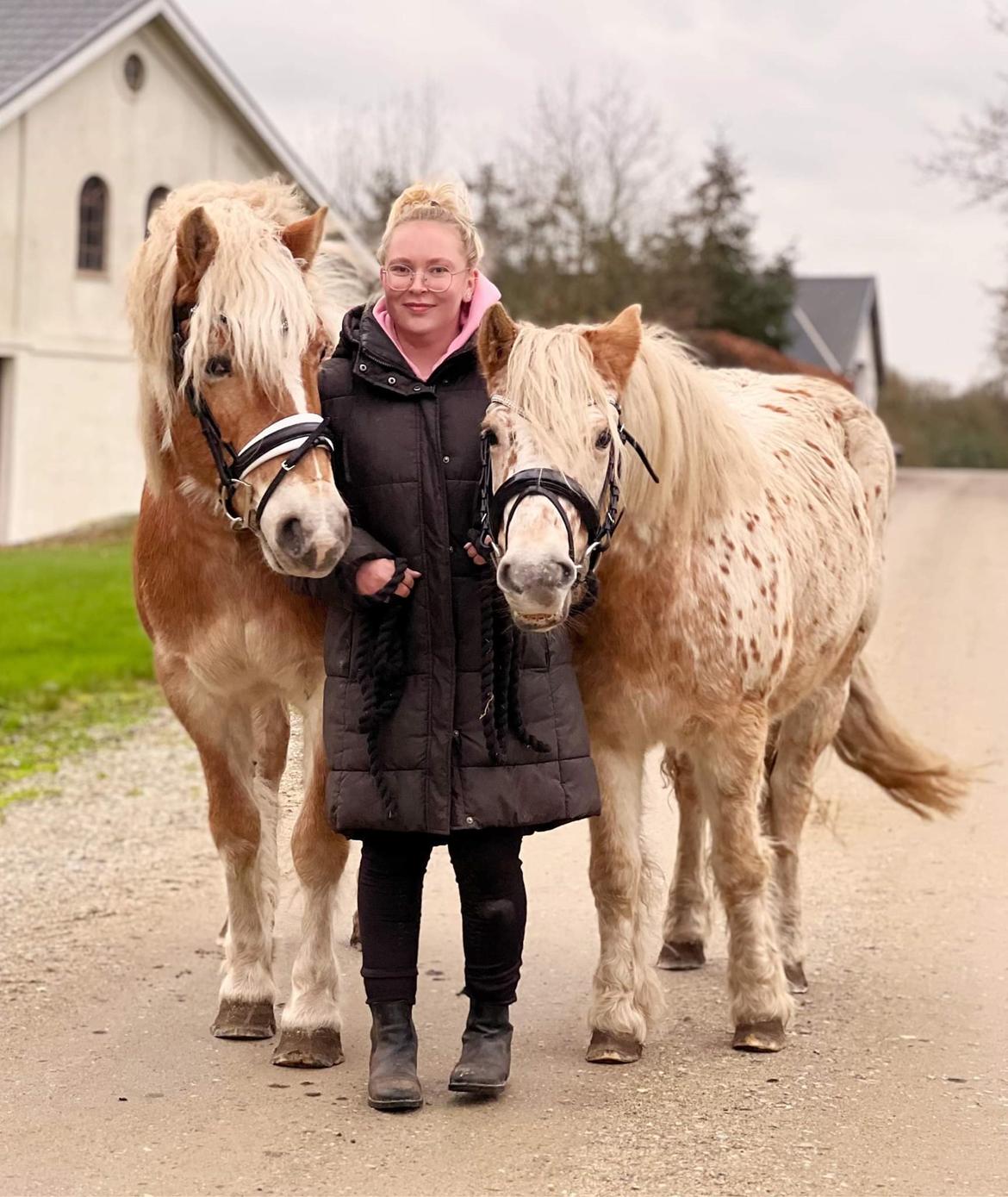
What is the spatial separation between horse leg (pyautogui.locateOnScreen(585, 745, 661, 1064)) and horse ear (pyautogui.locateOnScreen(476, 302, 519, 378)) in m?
1.09

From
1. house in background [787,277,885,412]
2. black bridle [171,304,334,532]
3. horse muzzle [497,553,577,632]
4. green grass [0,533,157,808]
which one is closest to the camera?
horse muzzle [497,553,577,632]

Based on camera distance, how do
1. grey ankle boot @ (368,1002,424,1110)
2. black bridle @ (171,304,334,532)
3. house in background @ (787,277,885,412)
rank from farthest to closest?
house in background @ (787,277,885,412), grey ankle boot @ (368,1002,424,1110), black bridle @ (171,304,334,532)

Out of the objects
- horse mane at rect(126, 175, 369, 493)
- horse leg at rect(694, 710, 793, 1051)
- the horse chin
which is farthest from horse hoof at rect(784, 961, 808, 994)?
horse mane at rect(126, 175, 369, 493)

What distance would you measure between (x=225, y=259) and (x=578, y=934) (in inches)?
105

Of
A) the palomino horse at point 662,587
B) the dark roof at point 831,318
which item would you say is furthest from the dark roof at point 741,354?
the palomino horse at point 662,587

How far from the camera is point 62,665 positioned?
10.6 metres

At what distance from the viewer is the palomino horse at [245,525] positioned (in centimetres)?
370

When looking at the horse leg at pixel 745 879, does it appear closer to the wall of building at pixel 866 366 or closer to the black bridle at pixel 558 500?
the black bridle at pixel 558 500

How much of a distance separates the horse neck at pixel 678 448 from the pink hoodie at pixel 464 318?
1.37 ft

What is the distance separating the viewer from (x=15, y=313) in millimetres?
21891

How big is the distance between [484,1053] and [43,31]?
2163 centimetres

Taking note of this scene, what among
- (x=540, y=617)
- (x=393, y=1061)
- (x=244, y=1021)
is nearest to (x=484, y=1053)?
(x=393, y=1061)

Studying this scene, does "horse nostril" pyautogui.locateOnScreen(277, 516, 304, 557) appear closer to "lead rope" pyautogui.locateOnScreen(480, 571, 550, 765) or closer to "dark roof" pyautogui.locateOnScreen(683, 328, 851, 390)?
"lead rope" pyautogui.locateOnScreen(480, 571, 550, 765)

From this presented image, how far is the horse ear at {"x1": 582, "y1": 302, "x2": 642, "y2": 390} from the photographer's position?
151 inches
